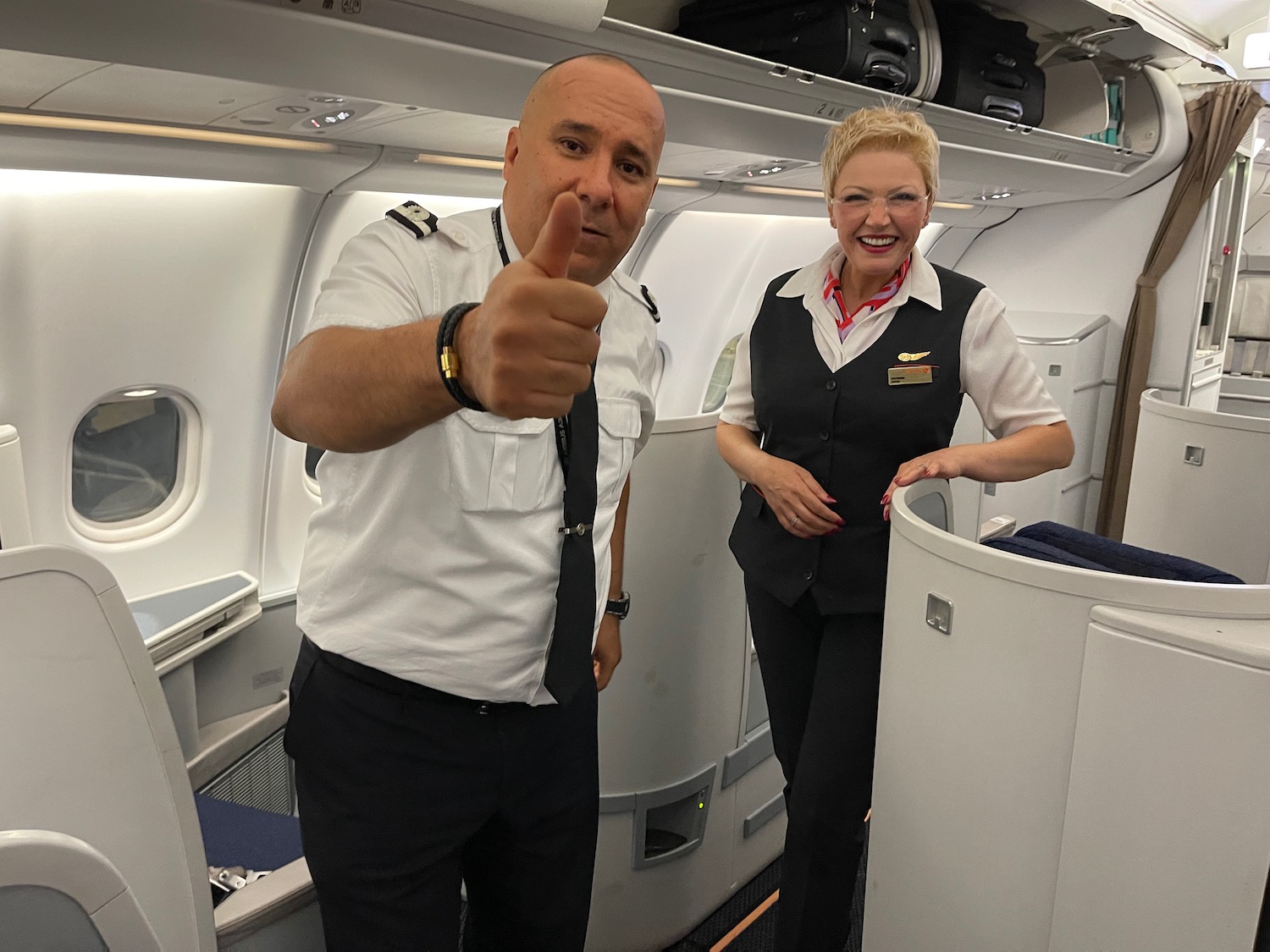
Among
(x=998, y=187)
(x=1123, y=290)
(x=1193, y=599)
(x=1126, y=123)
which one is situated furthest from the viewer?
(x=1123, y=290)

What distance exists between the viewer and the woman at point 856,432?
1938 mm

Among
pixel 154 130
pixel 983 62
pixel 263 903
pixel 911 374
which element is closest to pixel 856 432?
pixel 911 374

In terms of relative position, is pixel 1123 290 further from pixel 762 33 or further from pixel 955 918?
pixel 955 918

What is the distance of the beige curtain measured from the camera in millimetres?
5164

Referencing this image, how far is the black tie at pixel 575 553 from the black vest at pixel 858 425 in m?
0.66

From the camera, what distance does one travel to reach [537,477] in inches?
56.6

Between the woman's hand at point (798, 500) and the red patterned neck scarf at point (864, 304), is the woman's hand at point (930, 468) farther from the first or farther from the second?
the red patterned neck scarf at point (864, 304)

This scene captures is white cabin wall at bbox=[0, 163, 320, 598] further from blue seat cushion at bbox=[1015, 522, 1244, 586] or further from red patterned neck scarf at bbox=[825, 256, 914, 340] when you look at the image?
blue seat cushion at bbox=[1015, 522, 1244, 586]

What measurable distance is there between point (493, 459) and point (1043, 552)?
3.48 feet

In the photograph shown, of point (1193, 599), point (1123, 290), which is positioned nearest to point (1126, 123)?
point (1123, 290)

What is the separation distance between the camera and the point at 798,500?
1.96 meters

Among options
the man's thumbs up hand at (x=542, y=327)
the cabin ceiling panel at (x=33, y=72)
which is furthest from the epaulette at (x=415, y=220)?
the cabin ceiling panel at (x=33, y=72)

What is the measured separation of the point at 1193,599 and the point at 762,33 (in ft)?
6.90

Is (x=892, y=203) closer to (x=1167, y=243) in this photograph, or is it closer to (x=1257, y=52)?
(x=1167, y=243)
